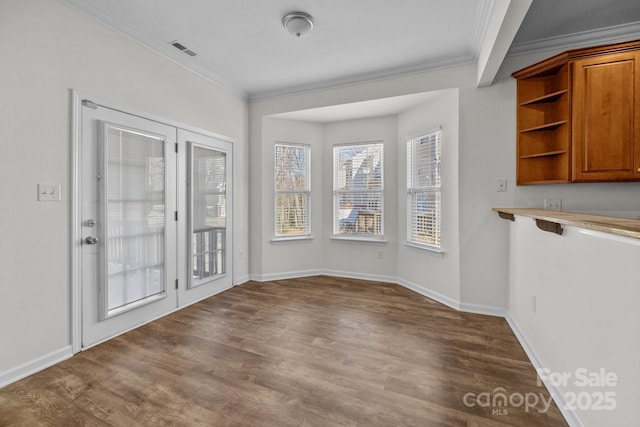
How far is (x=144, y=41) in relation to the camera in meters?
2.78

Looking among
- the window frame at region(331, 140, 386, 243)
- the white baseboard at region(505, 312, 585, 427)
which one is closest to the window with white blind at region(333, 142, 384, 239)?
the window frame at region(331, 140, 386, 243)

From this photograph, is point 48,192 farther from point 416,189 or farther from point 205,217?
point 416,189

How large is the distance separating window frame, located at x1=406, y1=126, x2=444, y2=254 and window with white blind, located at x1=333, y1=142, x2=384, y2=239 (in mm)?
449

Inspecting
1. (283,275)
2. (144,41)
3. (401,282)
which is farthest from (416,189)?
(144,41)

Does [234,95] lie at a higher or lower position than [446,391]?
higher

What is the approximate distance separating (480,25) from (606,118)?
1322 mm

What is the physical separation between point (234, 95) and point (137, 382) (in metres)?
3.53

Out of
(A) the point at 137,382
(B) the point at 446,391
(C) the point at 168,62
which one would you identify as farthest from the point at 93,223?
(B) the point at 446,391

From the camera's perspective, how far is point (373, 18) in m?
2.54

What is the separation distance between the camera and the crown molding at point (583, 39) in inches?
100

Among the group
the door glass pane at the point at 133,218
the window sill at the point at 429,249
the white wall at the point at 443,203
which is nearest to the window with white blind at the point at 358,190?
the white wall at the point at 443,203

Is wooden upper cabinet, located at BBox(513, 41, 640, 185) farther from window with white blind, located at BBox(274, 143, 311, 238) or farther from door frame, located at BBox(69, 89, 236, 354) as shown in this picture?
door frame, located at BBox(69, 89, 236, 354)

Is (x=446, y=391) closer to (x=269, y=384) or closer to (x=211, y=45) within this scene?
(x=269, y=384)

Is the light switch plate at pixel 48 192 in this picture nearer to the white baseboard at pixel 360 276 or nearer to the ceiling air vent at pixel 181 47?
the ceiling air vent at pixel 181 47
